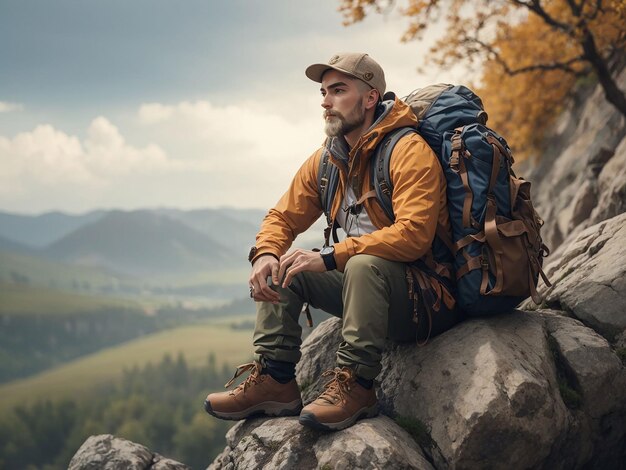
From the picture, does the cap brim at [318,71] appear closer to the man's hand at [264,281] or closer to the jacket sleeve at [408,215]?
the jacket sleeve at [408,215]

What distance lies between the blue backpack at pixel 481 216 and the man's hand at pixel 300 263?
3.21ft

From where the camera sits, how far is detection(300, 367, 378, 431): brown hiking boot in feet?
19.7

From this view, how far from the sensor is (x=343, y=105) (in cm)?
680

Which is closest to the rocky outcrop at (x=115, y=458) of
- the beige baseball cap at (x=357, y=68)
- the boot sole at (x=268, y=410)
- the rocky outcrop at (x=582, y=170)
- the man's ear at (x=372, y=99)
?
the boot sole at (x=268, y=410)

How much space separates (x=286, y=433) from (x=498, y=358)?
224 cm

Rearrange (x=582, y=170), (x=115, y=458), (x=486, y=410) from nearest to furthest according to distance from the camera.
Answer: (x=486, y=410)
(x=115, y=458)
(x=582, y=170)

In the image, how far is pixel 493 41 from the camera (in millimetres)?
20047

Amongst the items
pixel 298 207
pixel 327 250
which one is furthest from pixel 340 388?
pixel 298 207

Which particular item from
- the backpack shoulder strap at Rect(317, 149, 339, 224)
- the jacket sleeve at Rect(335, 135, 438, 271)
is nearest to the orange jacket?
the jacket sleeve at Rect(335, 135, 438, 271)

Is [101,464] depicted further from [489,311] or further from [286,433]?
[489,311]

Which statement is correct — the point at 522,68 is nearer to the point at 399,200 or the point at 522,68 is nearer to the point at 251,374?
the point at 399,200

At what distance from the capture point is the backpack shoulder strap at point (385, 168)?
6.48 m

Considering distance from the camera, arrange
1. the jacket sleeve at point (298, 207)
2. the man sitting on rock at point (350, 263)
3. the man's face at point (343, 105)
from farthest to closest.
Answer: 1. the jacket sleeve at point (298, 207)
2. the man's face at point (343, 105)
3. the man sitting on rock at point (350, 263)

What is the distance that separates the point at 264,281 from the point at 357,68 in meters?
2.43
